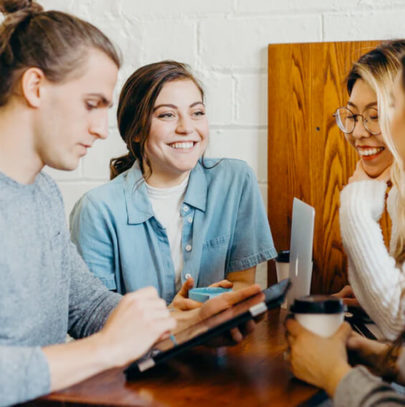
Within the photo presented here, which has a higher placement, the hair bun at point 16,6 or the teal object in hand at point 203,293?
the hair bun at point 16,6

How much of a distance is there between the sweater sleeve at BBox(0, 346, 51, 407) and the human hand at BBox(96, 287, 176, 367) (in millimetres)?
92

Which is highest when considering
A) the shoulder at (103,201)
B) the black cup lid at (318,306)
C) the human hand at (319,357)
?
the shoulder at (103,201)

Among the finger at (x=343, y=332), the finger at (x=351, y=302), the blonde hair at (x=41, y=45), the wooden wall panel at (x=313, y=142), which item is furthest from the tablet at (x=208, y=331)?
the wooden wall panel at (x=313, y=142)

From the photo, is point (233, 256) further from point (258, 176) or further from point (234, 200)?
point (258, 176)

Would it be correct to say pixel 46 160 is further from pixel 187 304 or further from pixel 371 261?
pixel 371 261

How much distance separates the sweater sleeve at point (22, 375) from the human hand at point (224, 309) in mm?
313

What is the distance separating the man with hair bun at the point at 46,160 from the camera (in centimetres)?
95

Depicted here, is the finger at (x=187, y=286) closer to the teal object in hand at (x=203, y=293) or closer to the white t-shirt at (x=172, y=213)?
the teal object in hand at (x=203, y=293)

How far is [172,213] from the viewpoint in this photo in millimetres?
1710

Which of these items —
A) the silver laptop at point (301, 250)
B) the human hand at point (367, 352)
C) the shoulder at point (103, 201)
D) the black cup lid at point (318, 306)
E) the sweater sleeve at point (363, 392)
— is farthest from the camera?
the shoulder at point (103, 201)

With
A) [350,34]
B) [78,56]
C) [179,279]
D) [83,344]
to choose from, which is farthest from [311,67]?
[83,344]

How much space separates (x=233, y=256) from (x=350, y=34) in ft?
2.38

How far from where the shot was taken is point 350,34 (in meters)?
1.82

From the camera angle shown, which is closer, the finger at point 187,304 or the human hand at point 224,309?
the human hand at point 224,309
